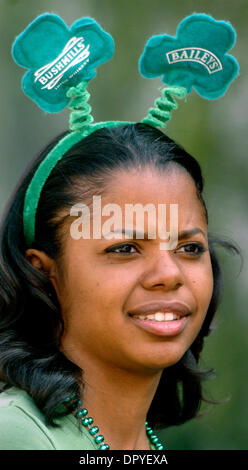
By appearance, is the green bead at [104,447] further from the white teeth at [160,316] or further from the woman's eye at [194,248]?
the woman's eye at [194,248]

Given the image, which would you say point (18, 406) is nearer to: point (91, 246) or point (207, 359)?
point (91, 246)

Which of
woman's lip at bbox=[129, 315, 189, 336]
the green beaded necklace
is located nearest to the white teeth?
woman's lip at bbox=[129, 315, 189, 336]

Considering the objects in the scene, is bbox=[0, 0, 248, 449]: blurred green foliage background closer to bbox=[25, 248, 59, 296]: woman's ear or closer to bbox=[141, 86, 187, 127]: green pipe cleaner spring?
bbox=[141, 86, 187, 127]: green pipe cleaner spring

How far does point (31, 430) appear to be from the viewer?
2.15 m

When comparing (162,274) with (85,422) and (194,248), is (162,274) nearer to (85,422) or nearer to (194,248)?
(194,248)

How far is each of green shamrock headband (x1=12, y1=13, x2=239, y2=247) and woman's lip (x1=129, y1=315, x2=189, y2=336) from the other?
0.54 metres

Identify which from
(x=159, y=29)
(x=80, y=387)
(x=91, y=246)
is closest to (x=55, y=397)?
(x=80, y=387)

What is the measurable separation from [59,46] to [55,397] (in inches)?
45.7

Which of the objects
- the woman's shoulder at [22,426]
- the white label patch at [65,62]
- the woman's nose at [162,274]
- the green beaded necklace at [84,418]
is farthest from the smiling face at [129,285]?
the white label patch at [65,62]

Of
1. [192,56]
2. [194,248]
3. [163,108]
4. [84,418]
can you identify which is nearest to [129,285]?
[194,248]

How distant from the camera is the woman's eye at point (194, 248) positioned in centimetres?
248

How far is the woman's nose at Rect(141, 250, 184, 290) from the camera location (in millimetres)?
2287

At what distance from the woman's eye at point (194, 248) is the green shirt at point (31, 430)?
2.16 ft

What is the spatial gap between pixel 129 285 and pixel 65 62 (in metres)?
0.81
